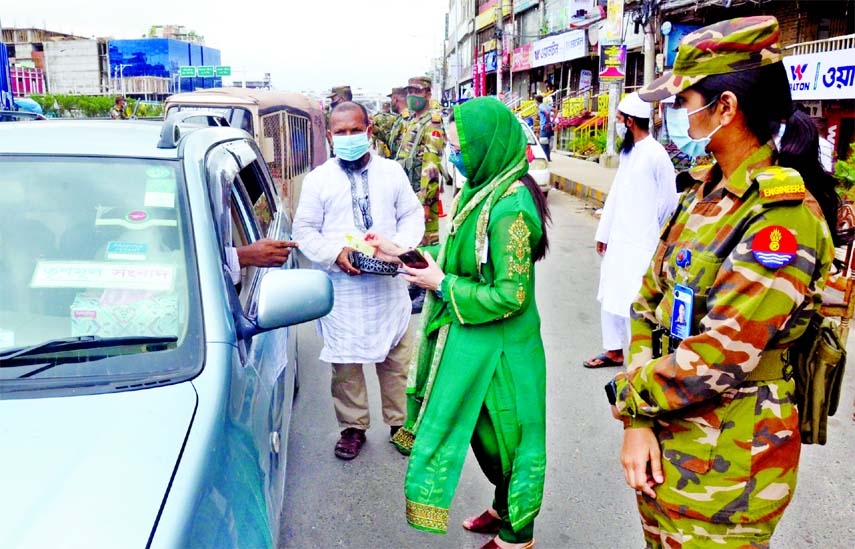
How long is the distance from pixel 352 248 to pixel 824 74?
34.6ft

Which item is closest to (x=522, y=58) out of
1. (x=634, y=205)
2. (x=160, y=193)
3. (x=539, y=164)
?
(x=539, y=164)

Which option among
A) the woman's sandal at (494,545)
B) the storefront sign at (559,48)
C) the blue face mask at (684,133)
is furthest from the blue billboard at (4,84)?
the storefront sign at (559,48)

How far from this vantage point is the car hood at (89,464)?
1.31 m

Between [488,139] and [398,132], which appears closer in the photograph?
[488,139]

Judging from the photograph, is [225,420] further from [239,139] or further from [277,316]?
[239,139]

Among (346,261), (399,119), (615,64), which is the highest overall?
(615,64)

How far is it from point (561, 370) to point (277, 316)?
3.27m

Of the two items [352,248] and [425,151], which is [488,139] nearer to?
[352,248]

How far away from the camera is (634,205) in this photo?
4.45 metres

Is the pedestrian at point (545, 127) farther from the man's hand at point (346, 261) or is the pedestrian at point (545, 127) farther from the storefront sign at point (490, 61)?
the storefront sign at point (490, 61)

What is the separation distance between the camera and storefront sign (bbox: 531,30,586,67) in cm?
2672

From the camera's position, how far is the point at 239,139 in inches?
138

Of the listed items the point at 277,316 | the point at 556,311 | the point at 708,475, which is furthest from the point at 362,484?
the point at 556,311

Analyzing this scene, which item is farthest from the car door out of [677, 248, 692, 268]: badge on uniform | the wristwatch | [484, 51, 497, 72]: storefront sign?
[484, 51, 497, 72]: storefront sign
